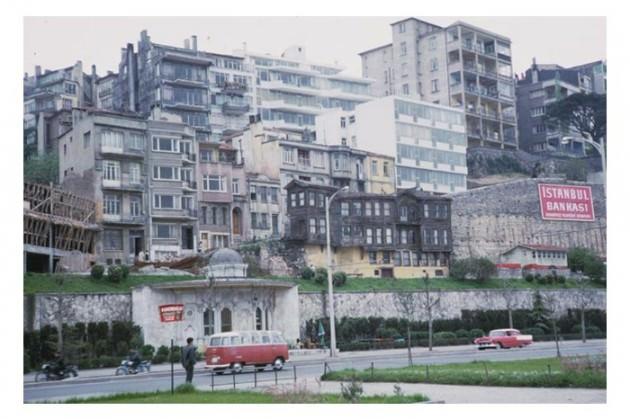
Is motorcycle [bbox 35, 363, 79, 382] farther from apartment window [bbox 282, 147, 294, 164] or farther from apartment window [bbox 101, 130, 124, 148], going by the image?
apartment window [bbox 282, 147, 294, 164]

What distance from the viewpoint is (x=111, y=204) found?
53438mm

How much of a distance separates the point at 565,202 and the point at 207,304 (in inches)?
1111

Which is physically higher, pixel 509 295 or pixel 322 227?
pixel 322 227

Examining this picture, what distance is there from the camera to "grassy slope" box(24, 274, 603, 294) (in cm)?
4194

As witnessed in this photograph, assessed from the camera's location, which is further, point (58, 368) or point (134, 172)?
point (134, 172)

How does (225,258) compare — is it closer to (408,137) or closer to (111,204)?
(111,204)

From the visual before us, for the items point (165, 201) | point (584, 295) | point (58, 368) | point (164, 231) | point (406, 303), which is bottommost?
point (58, 368)

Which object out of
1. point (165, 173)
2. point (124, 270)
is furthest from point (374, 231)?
point (124, 270)

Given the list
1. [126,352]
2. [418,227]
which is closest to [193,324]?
[126,352]

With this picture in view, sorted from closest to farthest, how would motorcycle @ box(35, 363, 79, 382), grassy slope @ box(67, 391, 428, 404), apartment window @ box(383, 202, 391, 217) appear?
grassy slope @ box(67, 391, 428, 404) → motorcycle @ box(35, 363, 79, 382) → apartment window @ box(383, 202, 391, 217)

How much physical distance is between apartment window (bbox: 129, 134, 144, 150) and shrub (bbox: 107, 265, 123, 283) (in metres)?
10.9

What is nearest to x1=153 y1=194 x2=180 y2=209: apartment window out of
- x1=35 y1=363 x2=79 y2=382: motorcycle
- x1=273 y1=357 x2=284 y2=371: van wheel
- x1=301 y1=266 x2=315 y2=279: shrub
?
x1=301 y1=266 x2=315 y2=279: shrub

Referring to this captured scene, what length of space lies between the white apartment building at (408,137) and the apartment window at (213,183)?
1529cm

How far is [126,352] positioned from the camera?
42031 mm
